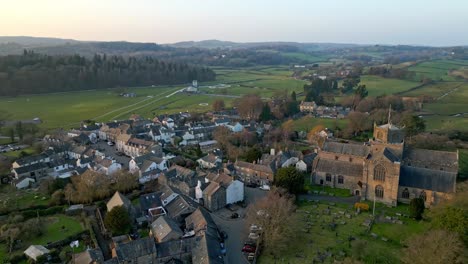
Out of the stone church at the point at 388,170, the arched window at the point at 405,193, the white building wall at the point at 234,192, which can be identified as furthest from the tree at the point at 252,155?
the arched window at the point at 405,193

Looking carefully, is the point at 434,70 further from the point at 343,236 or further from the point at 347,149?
the point at 343,236

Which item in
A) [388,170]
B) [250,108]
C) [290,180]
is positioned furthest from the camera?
[250,108]

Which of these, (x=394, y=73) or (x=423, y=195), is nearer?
(x=423, y=195)

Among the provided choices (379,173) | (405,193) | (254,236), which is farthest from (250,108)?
(254,236)

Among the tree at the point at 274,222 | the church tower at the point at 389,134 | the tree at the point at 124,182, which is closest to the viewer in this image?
the tree at the point at 274,222

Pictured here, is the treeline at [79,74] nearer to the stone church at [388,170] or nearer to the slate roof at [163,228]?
the slate roof at [163,228]

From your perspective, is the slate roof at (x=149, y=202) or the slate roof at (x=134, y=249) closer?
the slate roof at (x=134, y=249)

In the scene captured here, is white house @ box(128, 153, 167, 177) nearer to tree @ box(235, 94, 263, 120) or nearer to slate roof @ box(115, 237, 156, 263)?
slate roof @ box(115, 237, 156, 263)

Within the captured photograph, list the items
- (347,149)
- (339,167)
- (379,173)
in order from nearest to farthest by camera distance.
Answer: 1. (379,173)
2. (339,167)
3. (347,149)
